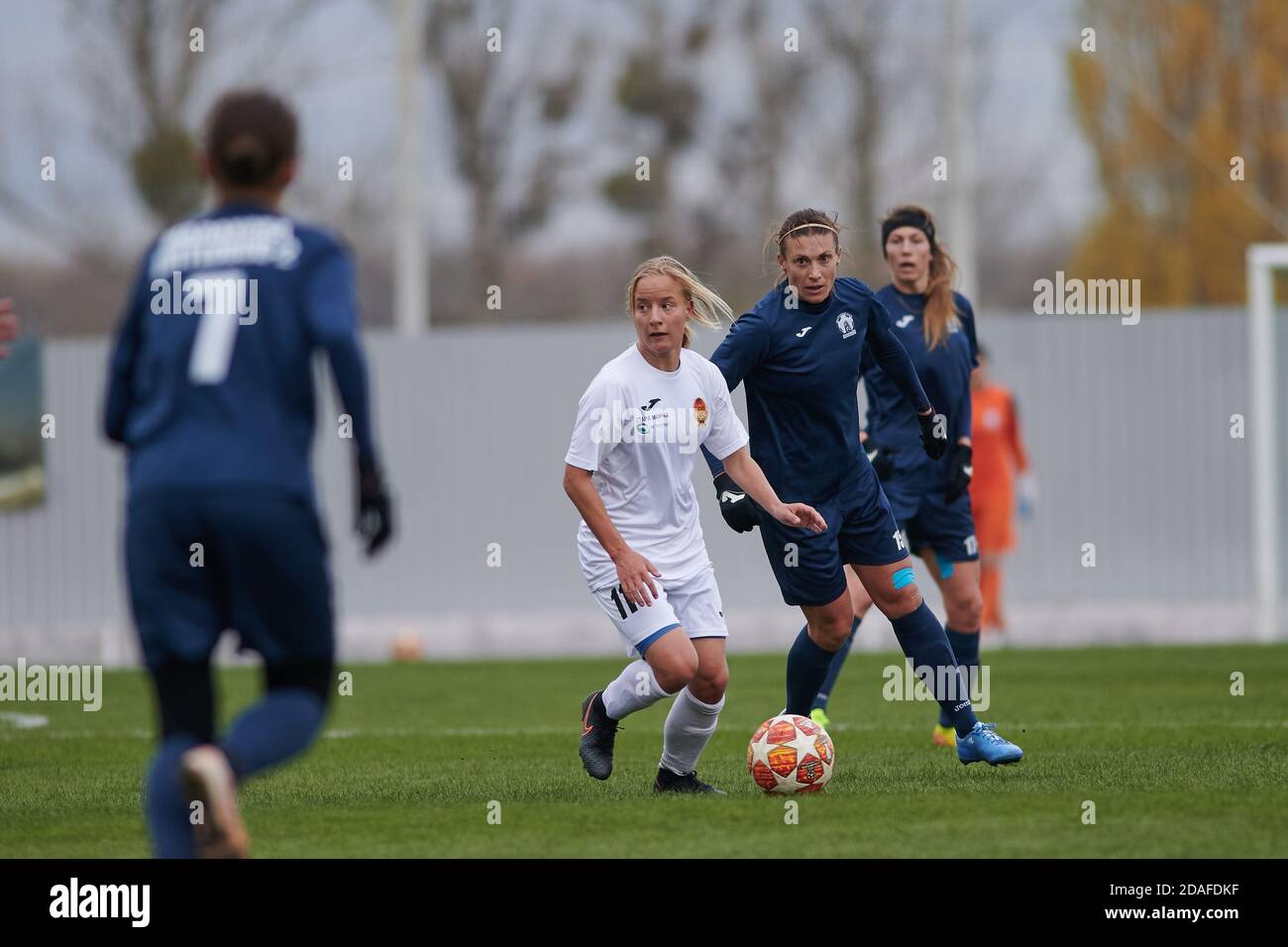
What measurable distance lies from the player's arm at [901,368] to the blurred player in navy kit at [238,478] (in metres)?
3.44

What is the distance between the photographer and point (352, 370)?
4266 millimetres

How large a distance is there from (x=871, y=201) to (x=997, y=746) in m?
18.3

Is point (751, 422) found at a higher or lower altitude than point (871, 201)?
lower

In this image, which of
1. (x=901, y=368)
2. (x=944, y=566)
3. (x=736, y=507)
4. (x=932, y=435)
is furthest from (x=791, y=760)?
(x=944, y=566)

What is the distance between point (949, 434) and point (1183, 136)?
67.1 ft

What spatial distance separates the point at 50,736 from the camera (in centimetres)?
980

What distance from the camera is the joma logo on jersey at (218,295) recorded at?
4.36 meters

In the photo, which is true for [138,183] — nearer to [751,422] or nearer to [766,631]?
[766,631]

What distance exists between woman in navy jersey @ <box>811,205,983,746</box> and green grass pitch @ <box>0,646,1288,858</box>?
73cm

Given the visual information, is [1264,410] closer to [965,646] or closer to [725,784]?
[965,646]

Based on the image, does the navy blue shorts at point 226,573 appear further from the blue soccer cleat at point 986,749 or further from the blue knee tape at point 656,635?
the blue soccer cleat at point 986,749
